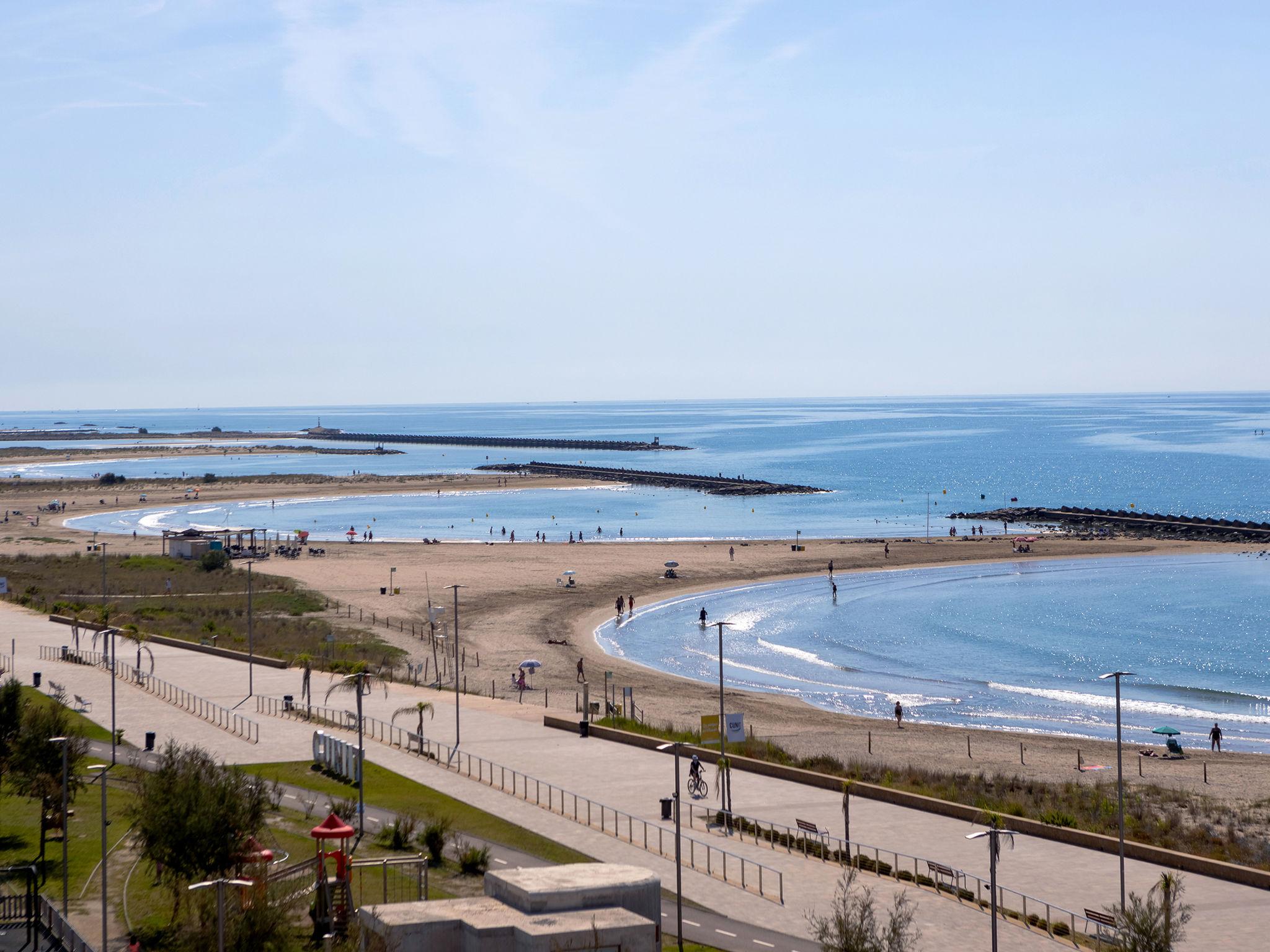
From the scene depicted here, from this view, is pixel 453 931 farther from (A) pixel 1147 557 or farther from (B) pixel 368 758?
(A) pixel 1147 557

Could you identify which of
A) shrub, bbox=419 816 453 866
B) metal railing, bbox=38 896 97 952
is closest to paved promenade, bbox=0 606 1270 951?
shrub, bbox=419 816 453 866

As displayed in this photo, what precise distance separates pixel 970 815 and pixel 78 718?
25.5 meters

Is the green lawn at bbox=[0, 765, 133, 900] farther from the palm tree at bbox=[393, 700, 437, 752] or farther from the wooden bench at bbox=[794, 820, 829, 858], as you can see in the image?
the wooden bench at bbox=[794, 820, 829, 858]

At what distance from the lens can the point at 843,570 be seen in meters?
82.1

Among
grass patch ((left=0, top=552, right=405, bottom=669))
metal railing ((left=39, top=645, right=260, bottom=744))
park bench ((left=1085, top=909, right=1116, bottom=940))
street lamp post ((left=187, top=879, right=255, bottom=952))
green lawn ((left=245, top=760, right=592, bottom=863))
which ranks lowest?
grass patch ((left=0, top=552, right=405, bottom=669))

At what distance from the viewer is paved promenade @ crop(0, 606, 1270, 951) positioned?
71.6 ft

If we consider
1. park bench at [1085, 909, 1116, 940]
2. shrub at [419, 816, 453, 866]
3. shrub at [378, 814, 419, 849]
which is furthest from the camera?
shrub at [378, 814, 419, 849]

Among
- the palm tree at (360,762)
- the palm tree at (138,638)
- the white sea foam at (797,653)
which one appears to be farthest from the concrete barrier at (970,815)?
the palm tree at (138,638)

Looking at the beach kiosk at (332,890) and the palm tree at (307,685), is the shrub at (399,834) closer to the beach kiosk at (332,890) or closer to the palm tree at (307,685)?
the beach kiosk at (332,890)

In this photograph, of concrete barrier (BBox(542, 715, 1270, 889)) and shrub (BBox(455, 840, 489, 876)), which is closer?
concrete barrier (BBox(542, 715, 1270, 889))

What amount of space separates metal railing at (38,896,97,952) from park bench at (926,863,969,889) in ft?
46.5

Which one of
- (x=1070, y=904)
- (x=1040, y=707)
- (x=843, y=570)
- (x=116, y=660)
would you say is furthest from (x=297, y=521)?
(x=1070, y=904)

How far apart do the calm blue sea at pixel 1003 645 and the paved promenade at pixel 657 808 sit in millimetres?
14219

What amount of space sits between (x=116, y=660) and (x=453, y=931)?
118ft
